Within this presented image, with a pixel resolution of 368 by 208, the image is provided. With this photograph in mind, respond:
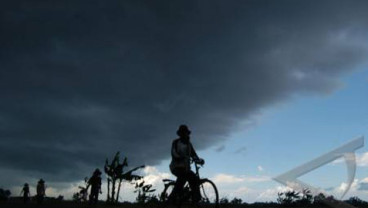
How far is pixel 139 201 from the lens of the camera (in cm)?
2345

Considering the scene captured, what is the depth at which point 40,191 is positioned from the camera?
91.4 feet

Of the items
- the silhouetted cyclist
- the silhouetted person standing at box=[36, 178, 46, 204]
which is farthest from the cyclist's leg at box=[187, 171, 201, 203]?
the silhouetted person standing at box=[36, 178, 46, 204]

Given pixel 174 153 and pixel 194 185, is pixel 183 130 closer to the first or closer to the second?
pixel 174 153

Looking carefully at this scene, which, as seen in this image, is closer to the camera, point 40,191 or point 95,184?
point 95,184

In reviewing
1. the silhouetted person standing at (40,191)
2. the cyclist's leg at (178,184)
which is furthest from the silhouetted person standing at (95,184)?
the cyclist's leg at (178,184)

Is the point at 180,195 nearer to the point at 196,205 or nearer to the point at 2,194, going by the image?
the point at 196,205

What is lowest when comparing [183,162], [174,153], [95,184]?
[183,162]

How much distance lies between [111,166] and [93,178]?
3.18 metres

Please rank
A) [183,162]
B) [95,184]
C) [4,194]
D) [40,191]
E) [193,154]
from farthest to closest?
[4,194], [40,191], [95,184], [193,154], [183,162]

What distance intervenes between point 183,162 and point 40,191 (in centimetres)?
1909

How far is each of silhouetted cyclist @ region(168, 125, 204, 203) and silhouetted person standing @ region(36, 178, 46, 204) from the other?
18234mm

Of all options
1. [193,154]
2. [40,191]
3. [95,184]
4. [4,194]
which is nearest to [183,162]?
[193,154]

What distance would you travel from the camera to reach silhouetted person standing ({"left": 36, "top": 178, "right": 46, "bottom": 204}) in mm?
27741

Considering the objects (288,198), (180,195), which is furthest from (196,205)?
(288,198)
